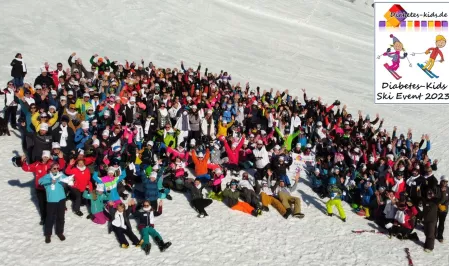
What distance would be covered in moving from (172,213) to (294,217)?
13.0ft

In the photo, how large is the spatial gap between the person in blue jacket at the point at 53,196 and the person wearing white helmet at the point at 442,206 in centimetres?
1045

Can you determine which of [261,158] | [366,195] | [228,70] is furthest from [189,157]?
[228,70]

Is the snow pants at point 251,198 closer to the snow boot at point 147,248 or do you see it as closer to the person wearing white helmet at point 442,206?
the snow boot at point 147,248

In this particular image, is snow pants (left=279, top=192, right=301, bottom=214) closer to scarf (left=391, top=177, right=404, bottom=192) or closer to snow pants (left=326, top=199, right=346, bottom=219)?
snow pants (left=326, top=199, right=346, bottom=219)

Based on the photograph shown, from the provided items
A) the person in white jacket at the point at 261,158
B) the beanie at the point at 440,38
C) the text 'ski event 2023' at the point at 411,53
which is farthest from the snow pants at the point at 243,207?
the beanie at the point at 440,38

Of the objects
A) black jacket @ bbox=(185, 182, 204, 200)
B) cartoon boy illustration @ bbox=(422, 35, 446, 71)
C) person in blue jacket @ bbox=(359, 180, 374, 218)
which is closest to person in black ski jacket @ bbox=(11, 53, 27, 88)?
black jacket @ bbox=(185, 182, 204, 200)

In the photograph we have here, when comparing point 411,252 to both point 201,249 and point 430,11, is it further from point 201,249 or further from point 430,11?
point 430,11

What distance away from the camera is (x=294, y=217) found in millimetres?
13609

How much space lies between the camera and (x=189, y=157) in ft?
51.3

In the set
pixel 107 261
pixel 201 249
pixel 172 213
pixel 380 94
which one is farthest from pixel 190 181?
pixel 380 94

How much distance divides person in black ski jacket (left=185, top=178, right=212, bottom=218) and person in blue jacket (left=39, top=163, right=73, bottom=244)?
13.2ft

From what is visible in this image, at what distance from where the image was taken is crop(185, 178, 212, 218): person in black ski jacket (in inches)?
505

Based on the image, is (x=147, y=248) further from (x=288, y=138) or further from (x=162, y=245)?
(x=288, y=138)

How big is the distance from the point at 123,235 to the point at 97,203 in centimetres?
133
